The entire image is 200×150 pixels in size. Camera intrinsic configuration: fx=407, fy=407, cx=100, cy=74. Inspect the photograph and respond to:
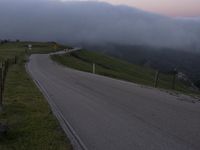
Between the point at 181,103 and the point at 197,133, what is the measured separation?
6101 mm

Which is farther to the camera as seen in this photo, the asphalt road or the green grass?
the green grass

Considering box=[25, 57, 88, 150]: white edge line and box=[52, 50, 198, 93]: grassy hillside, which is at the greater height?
box=[25, 57, 88, 150]: white edge line

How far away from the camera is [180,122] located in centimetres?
1207

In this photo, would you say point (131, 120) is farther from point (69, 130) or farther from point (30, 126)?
point (30, 126)

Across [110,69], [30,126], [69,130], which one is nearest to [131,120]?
[69,130]

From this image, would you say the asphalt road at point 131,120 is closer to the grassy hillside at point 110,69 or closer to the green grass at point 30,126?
the green grass at point 30,126

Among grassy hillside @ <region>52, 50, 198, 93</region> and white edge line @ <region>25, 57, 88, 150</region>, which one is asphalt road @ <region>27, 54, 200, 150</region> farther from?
grassy hillside @ <region>52, 50, 198, 93</region>

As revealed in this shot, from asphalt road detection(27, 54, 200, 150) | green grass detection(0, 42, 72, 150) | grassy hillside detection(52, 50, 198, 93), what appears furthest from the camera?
grassy hillside detection(52, 50, 198, 93)

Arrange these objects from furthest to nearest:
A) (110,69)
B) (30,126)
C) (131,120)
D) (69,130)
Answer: (110,69) → (131,120) → (30,126) → (69,130)

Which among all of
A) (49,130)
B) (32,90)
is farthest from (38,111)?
(32,90)

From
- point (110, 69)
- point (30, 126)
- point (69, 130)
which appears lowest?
point (110, 69)

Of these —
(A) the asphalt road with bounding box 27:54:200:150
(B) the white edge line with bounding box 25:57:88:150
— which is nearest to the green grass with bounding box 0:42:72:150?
(B) the white edge line with bounding box 25:57:88:150

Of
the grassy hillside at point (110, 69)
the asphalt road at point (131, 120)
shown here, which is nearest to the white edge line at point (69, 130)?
the asphalt road at point (131, 120)

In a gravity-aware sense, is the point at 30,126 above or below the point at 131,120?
below
